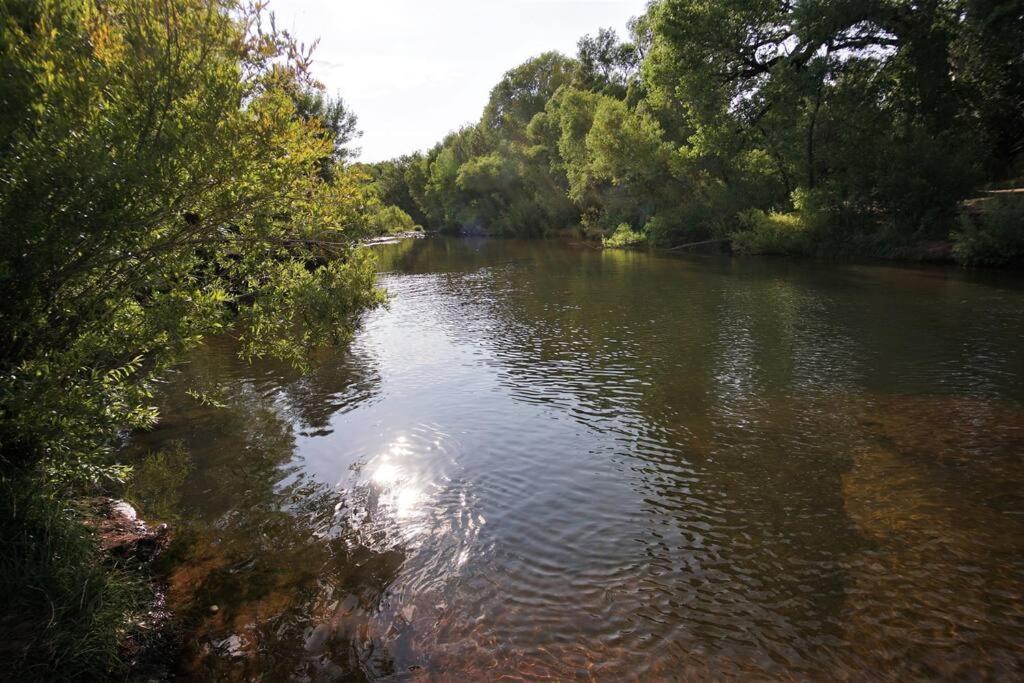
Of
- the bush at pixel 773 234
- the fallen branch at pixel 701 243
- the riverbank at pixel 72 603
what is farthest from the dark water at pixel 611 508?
the fallen branch at pixel 701 243

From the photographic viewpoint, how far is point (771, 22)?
117 feet

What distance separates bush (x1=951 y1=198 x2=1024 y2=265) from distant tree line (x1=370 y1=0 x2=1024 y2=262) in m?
0.07

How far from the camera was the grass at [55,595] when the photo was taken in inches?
193

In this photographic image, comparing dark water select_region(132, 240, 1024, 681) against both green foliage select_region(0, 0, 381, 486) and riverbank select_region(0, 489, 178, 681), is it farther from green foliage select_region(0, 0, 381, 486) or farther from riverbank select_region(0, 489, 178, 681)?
green foliage select_region(0, 0, 381, 486)

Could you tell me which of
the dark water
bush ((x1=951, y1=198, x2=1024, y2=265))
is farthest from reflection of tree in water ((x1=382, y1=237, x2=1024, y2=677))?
bush ((x1=951, y1=198, x2=1024, y2=265))

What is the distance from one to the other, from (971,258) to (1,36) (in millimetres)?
35436

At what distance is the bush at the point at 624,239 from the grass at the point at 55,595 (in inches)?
1904

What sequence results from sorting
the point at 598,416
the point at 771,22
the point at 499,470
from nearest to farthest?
the point at 499,470
the point at 598,416
the point at 771,22

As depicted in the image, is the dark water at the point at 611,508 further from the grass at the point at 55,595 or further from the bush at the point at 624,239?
the bush at the point at 624,239

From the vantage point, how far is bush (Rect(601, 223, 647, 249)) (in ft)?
168

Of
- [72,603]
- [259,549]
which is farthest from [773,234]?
[72,603]

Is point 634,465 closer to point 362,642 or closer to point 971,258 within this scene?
point 362,642

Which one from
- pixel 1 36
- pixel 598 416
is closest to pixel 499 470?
pixel 598 416

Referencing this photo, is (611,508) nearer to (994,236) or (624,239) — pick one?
(994,236)
